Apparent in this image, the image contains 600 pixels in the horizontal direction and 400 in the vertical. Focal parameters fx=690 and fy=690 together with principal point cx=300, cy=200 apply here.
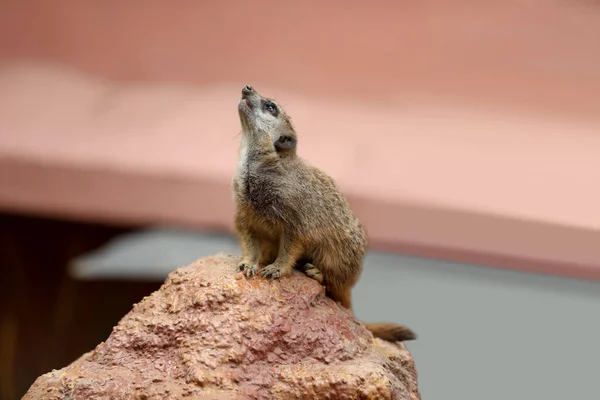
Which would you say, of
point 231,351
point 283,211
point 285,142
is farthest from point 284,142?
point 231,351

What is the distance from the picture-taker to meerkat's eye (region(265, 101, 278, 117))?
7.07 feet

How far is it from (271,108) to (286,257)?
1.54ft

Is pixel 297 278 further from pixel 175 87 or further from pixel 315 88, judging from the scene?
pixel 175 87

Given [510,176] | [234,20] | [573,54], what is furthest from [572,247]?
[234,20]

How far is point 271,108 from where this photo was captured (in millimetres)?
2164

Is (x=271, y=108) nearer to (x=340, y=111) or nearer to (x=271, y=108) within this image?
(x=271, y=108)

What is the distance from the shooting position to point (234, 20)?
379cm

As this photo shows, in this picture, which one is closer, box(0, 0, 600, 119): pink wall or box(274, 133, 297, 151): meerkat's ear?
box(274, 133, 297, 151): meerkat's ear

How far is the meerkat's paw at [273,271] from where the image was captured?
205cm

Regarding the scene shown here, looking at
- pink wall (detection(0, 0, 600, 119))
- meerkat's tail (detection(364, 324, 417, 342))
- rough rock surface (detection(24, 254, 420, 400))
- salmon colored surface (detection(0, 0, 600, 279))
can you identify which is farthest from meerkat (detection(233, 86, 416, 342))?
pink wall (detection(0, 0, 600, 119))

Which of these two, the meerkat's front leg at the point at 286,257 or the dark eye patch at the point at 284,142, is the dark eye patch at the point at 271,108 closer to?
the dark eye patch at the point at 284,142

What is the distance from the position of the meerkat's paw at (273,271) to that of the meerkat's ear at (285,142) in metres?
0.37

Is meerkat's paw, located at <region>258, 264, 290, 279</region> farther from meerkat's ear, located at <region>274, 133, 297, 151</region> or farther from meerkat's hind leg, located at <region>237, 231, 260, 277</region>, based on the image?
meerkat's ear, located at <region>274, 133, 297, 151</region>

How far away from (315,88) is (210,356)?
2.12 meters
